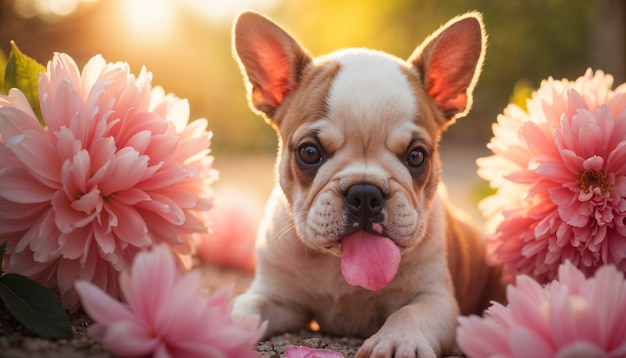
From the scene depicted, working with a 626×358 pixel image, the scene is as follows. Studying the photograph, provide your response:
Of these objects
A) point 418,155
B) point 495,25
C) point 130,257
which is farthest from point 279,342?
point 495,25

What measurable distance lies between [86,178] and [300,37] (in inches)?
325

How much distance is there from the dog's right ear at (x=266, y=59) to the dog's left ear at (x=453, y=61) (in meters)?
0.65

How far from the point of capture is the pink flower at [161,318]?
1827mm

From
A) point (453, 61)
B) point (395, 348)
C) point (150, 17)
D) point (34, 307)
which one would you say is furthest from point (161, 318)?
point (150, 17)

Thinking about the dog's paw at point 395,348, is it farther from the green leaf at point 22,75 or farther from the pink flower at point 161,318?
the green leaf at point 22,75

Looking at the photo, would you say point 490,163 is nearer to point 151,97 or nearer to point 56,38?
point 151,97

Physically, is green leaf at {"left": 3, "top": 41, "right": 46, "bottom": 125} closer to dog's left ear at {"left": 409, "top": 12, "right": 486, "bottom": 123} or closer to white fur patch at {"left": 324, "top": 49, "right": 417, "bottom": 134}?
white fur patch at {"left": 324, "top": 49, "right": 417, "bottom": 134}

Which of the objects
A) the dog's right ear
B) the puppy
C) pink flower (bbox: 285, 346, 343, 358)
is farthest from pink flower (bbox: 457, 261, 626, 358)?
the dog's right ear

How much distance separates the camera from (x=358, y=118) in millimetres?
3037

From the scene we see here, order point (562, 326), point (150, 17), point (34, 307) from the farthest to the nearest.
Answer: point (150, 17) → point (34, 307) → point (562, 326)

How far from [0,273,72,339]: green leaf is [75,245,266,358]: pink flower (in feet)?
0.79

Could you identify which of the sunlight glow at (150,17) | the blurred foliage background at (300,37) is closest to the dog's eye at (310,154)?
the blurred foliage background at (300,37)

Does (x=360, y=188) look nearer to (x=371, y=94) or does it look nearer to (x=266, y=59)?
(x=371, y=94)

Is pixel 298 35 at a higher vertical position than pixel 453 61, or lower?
higher
